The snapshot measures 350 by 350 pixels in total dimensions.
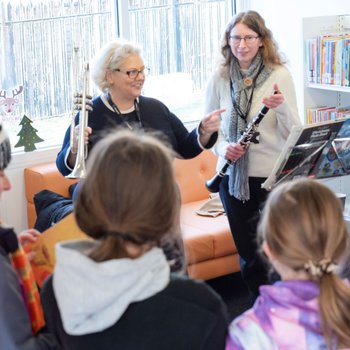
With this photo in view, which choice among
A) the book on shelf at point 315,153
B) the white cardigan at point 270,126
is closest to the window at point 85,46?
the white cardigan at point 270,126

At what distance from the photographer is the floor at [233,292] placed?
356 cm

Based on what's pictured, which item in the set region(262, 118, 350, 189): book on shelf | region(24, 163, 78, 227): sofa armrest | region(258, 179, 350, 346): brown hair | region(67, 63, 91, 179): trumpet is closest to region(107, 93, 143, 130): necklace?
region(67, 63, 91, 179): trumpet

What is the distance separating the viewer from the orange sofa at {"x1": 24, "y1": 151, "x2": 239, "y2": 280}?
3574mm

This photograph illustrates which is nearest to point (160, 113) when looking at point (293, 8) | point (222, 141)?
point (222, 141)

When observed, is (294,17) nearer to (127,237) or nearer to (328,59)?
(328,59)

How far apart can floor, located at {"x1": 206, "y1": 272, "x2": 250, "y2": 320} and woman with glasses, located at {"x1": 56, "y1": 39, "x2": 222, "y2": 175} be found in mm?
1002

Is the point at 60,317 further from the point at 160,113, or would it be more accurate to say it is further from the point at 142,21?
the point at 142,21

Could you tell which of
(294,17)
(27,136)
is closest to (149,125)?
(27,136)

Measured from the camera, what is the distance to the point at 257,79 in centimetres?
306

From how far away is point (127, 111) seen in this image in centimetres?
287

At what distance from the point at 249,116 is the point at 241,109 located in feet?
0.16

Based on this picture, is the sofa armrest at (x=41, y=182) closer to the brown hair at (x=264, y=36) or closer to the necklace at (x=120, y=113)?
the necklace at (x=120, y=113)

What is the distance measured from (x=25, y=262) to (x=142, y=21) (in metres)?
3.12

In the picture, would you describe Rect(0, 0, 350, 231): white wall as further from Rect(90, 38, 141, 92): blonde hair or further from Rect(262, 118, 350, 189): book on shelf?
Rect(90, 38, 141, 92): blonde hair
